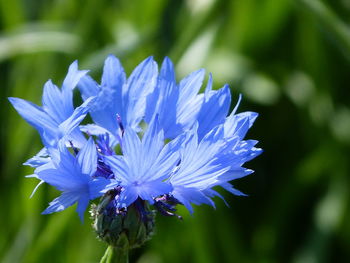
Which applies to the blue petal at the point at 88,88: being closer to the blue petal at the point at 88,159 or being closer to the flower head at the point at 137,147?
the flower head at the point at 137,147

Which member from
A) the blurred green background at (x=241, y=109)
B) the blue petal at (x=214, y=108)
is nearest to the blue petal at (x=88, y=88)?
the blue petal at (x=214, y=108)

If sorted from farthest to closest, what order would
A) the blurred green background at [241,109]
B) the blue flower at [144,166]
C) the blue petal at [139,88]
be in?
the blurred green background at [241,109] → the blue petal at [139,88] → the blue flower at [144,166]

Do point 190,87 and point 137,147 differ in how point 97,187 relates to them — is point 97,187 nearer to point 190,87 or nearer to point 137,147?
point 137,147

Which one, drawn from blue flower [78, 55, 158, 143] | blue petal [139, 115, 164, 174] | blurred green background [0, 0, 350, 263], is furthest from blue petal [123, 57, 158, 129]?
blurred green background [0, 0, 350, 263]

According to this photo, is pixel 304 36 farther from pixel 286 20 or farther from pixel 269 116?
pixel 269 116

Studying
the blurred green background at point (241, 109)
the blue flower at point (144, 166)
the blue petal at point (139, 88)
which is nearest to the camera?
the blue flower at point (144, 166)

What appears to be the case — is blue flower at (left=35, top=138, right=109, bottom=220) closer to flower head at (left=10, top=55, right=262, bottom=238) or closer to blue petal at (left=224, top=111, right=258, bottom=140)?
flower head at (left=10, top=55, right=262, bottom=238)

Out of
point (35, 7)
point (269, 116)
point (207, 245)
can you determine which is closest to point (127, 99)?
point (207, 245)
